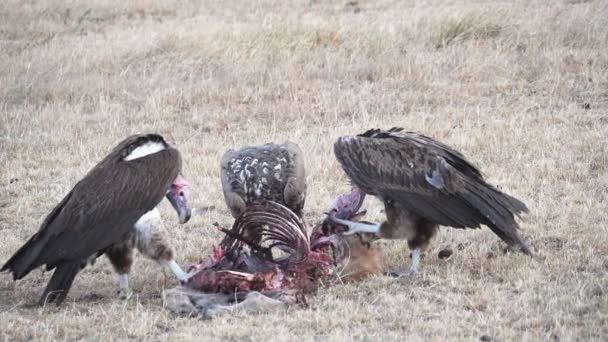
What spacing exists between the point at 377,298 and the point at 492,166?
3.24 m

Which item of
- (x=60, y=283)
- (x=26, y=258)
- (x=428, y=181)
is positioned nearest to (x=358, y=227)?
(x=428, y=181)

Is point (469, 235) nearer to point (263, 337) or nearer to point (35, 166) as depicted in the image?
point (263, 337)

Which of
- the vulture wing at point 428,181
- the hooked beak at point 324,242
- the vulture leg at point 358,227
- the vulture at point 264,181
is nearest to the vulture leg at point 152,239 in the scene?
the hooked beak at point 324,242

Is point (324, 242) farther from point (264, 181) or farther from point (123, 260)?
point (123, 260)

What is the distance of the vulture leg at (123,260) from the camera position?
625 cm

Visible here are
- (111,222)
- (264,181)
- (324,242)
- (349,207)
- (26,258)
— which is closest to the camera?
(26,258)

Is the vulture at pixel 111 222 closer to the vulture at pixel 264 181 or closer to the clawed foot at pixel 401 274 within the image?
the vulture at pixel 264 181

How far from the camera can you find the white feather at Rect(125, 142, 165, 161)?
634 cm

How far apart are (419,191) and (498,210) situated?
1.70 feet

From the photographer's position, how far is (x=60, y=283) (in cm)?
598

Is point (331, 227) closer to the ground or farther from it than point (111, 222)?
closer to the ground

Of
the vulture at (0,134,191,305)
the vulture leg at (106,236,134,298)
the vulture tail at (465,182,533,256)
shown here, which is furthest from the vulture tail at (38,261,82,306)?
the vulture tail at (465,182,533,256)

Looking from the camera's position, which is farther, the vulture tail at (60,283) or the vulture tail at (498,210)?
the vulture tail at (498,210)

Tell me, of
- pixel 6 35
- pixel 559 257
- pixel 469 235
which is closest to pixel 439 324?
pixel 559 257
